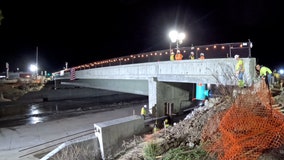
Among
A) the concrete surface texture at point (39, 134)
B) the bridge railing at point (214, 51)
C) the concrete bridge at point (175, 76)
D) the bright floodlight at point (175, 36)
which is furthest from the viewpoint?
the bright floodlight at point (175, 36)

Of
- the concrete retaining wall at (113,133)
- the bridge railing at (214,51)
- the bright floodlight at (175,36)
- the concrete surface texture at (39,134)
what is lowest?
the concrete surface texture at (39,134)

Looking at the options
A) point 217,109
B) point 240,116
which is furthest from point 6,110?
point 240,116

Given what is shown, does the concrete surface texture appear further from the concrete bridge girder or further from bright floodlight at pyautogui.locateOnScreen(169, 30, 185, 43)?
bright floodlight at pyautogui.locateOnScreen(169, 30, 185, 43)

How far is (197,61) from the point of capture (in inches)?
626

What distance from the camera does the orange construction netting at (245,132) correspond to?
5.54 metres

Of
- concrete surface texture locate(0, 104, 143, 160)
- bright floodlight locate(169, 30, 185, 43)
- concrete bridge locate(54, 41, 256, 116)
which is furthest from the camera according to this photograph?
bright floodlight locate(169, 30, 185, 43)

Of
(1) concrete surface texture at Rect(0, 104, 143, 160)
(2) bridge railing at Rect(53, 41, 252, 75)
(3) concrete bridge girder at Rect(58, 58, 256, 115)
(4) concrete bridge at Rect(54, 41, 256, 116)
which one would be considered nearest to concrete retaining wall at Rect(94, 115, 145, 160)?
(1) concrete surface texture at Rect(0, 104, 143, 160)

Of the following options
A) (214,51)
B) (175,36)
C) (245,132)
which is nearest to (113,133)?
(245,132)

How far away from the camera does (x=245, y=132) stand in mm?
5984

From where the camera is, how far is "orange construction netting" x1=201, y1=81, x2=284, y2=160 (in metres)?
5.54

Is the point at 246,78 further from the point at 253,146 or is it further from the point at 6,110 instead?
the point at 6,110

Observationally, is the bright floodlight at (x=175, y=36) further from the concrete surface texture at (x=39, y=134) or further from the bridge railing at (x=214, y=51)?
the concrete surface texture at (x=39, y=134)

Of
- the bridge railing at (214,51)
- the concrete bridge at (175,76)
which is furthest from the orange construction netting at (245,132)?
the bridge railing at (214,51)

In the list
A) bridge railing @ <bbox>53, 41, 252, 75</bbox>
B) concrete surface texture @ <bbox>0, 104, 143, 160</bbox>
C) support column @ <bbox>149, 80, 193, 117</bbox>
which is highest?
bridge railing @ <bbox>53, 41, 252, 75</bbox>
